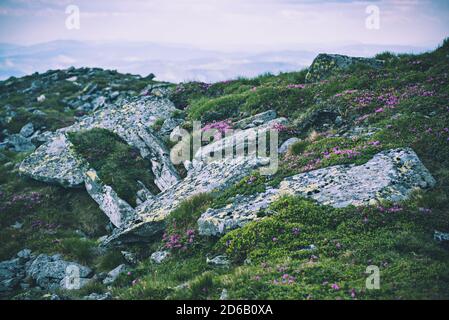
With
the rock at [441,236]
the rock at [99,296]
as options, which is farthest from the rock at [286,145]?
the rock at [99,296]

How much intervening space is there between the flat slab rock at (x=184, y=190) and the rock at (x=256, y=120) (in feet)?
12.2

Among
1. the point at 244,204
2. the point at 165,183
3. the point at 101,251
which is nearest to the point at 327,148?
the point at 244,204

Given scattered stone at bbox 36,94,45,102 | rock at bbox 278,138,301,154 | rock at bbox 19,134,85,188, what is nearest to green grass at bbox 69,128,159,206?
rock at bbox 19,134,85,188

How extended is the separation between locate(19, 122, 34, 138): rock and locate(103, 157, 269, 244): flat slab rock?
22857mm

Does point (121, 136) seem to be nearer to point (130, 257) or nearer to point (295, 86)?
point (130, 257)

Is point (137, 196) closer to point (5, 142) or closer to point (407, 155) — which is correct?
point (407, 155)

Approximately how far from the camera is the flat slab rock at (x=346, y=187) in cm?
1138

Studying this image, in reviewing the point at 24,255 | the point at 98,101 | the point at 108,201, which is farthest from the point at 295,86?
the point at 98,101

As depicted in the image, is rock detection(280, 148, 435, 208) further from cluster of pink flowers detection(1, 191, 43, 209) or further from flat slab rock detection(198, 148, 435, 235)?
cluster of pink flowers detection(1, 191, 43, 209)

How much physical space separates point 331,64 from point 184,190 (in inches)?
565

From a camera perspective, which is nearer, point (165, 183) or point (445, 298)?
point (445, 298)

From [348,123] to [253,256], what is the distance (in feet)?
31.3

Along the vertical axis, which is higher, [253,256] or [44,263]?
[253,256]

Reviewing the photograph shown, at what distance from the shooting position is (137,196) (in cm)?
1697
